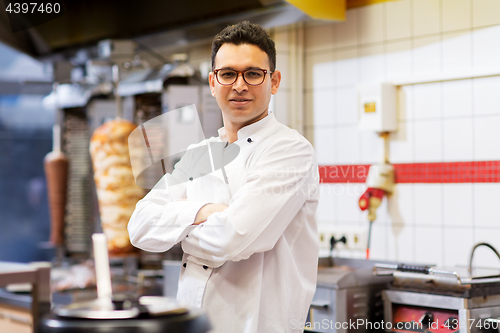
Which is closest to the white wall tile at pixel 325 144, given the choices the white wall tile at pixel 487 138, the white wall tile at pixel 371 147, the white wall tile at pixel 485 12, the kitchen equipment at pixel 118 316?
the white wall tile at pixel 371 147

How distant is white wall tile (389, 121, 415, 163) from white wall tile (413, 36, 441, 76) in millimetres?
249

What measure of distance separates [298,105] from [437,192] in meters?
0.83

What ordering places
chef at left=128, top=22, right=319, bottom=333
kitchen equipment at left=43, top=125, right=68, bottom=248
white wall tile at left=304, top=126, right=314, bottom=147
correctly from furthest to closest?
kitchen equipment at left=43, top=125, right=68, bottom=248 → white wall tile at left=304, top=126, right=314, bottom=147 → chef at left=128, top=22, right=319, bottom=333

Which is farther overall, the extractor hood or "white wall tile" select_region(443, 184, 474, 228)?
the extractor hood

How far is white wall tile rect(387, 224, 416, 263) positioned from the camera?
244 cm

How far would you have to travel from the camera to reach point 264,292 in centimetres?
130

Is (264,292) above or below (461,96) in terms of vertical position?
below

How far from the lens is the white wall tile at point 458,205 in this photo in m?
2.27

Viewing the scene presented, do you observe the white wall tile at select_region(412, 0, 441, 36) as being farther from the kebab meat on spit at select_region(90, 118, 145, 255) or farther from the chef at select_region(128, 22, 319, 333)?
the kebab meat on spit at select_region(90, 118, 145, 255)

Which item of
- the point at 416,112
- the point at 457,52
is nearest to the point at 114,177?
the point at 416,112

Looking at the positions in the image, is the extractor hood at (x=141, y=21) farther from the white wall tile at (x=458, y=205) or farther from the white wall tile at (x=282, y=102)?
the white wall tile at (x=458, y=205)

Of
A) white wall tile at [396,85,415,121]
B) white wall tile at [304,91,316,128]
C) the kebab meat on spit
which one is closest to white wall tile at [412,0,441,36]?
white wall tile at [396,85,415,121]

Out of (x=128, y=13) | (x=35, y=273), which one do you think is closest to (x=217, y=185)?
(x=35, y=273)

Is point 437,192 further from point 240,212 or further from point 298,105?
point 240,212
